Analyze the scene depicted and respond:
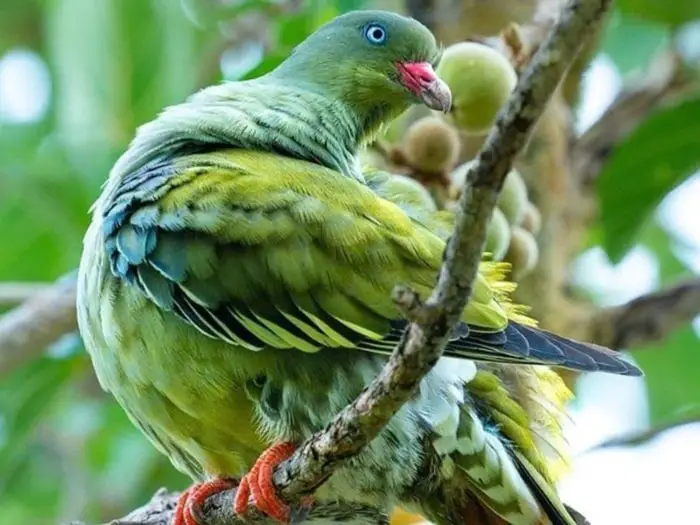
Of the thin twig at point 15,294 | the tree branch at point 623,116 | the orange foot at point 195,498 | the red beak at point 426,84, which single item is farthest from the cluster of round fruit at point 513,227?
the thin twig at point 15,294

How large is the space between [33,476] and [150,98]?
175 centimetres

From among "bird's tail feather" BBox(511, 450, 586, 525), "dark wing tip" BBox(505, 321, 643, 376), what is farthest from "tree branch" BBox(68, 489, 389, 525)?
"dark wing tip" BBox(505, 321, 643, 376)

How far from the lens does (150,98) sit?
13.1 feet

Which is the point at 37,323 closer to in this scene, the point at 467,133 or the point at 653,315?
the point at 467,133

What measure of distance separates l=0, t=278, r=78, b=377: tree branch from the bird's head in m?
0.90

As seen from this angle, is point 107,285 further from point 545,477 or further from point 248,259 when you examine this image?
point 545,477

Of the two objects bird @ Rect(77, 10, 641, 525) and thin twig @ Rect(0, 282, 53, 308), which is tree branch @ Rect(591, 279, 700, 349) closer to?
bird @ Rect(77, 10, 641, 525)

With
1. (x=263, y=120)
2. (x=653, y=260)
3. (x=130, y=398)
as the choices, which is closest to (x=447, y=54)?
(x=263, y=120)

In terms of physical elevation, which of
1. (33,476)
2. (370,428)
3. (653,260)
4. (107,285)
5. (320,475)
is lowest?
(33,476)

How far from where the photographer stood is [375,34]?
2801 mm

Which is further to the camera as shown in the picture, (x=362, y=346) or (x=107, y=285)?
(x=107, y=285)

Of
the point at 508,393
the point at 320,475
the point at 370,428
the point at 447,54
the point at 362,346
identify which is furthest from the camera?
the point at 447,54

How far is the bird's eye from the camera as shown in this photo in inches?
110

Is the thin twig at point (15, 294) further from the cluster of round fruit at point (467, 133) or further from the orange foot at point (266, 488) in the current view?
the orange foot at point (266, 488)
